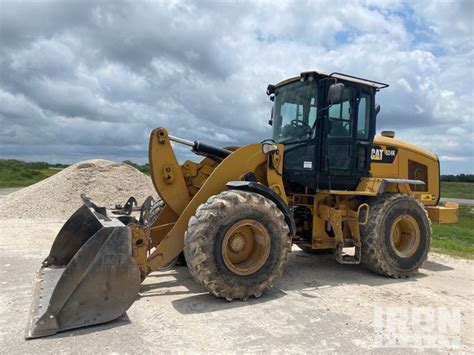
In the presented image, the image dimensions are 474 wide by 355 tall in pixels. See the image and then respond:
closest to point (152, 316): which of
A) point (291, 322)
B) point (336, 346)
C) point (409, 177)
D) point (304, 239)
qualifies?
A: point (291, 322)

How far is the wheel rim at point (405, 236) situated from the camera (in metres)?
7.57

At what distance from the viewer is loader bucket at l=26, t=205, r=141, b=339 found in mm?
4410

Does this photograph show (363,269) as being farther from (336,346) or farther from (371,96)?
(336,346)

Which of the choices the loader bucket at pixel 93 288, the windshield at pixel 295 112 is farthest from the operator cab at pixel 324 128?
the loader bucket at pixel 93 288

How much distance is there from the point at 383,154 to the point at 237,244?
149 inches

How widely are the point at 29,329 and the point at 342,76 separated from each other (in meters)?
5.75

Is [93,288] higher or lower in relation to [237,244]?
lower

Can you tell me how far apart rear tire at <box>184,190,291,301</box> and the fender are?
0.17 metres

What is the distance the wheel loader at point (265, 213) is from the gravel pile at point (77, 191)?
9.08 m

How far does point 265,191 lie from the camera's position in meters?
6.09

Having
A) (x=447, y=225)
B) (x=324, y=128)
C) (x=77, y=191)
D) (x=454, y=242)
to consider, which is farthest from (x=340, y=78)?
(x=447, y=225)

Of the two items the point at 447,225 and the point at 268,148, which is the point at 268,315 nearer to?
the point at 268,148

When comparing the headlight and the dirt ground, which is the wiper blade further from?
the dirt ground

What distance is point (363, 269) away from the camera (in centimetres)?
787
